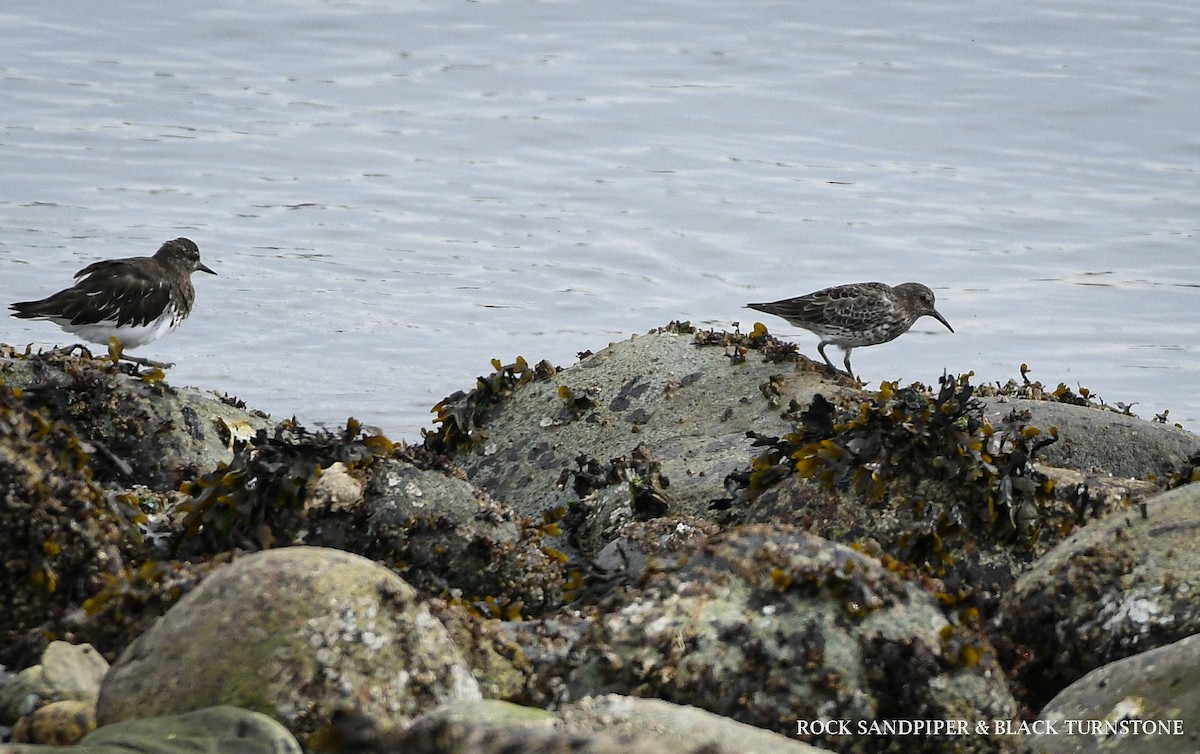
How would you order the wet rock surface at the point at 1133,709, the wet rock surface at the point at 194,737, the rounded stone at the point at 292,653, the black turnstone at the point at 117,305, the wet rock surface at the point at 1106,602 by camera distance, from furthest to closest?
the black turnstone at the point at 117,305
the wet rock surface at the point at 1106,602
the wet rock surface at the point at 1133,709
the rounded stone at the point at 292,653
the wet rock surface at the point at 194,737

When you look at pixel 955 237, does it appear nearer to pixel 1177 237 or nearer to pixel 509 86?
pixel 1177 237

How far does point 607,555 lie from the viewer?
553 centimetres

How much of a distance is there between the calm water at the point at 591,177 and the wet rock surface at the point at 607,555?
367 centimetres

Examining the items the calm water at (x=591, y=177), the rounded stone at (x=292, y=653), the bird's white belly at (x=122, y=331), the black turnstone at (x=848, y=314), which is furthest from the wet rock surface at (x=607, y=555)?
the calm water at (x=591, y=177)

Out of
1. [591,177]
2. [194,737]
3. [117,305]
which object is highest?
[194,737]

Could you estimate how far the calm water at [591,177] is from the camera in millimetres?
12289

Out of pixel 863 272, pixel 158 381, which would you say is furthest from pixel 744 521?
pixel 863 272

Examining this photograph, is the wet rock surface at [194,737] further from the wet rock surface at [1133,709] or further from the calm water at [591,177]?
the calm water at [591,177]

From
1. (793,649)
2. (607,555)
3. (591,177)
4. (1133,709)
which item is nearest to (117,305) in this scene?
(607,555)

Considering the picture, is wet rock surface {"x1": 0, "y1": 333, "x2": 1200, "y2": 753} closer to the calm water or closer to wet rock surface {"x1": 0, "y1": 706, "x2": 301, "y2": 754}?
wet rock surface {"x1": 0, "y1": 706, "x2": 301, "y2": 754}

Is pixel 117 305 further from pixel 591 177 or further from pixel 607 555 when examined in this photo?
pixel 591 177

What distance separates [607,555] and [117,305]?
14.6 ft

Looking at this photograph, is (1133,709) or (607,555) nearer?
(1133,709)

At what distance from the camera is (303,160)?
17.2m
